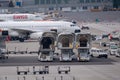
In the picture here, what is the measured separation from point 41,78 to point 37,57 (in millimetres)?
15939

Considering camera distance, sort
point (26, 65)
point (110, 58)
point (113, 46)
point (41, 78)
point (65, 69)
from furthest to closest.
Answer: point (113, 46) < point (110, 58) < point (26, 65) < point (65, 69) < point (41, 78)

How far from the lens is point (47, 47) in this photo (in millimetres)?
59156

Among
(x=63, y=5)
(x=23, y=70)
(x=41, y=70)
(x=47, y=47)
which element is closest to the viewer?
(x=41, y=70)

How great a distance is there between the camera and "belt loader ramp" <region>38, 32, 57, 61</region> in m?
56.9

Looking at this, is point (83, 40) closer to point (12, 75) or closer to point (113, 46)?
point (113, 46)

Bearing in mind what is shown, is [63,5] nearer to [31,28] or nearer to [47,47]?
[31,28]

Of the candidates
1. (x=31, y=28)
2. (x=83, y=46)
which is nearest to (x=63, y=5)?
(x=31, y=28)

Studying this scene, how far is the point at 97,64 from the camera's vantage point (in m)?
54.3

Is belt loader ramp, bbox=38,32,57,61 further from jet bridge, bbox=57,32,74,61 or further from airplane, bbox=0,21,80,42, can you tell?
airplane, bbox=0,21,80,42

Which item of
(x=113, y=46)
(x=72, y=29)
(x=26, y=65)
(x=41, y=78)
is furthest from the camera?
(x=72, y=29)

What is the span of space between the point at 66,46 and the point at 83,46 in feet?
5.53

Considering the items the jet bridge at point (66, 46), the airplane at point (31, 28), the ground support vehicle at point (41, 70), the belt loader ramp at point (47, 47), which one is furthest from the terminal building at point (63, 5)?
the ground support vehicle at point (41, 70)

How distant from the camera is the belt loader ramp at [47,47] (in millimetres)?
56875

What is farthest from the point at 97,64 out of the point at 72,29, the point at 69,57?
the point at 72,29
